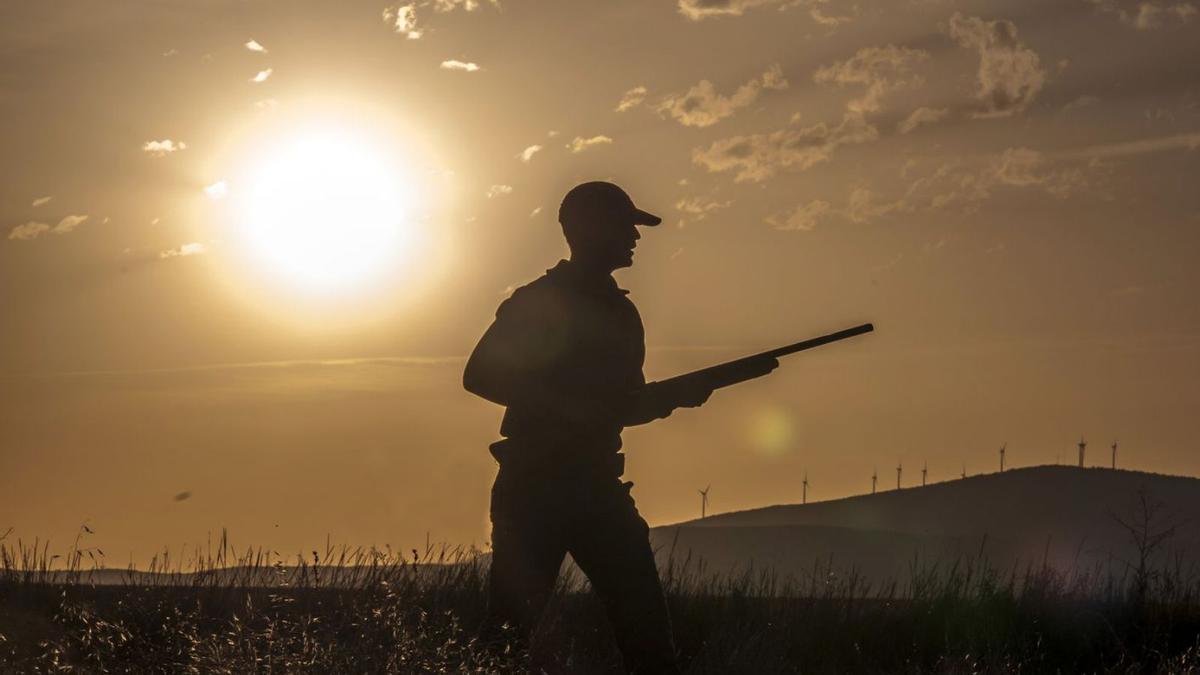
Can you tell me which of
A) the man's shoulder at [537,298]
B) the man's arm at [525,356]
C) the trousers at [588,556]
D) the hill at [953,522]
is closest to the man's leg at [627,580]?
the trousers at [588,556]

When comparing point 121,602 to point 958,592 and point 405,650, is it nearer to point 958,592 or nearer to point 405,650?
point 405,650

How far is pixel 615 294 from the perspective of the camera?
26.8 ft

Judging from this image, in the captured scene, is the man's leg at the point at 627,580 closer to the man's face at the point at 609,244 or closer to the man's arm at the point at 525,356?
the man's arm at the point at 525,356

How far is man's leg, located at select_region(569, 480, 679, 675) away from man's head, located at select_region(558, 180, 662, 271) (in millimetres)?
1253

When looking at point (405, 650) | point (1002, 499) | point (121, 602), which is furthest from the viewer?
point (1002, 499)

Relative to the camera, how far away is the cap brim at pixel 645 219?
8141 millimetres

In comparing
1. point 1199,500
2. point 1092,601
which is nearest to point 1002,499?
point 1199,500

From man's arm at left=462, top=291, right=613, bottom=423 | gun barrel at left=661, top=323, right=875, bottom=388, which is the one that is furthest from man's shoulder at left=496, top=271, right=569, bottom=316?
gun barrel at left=661, top=323, right=875, bottom=388

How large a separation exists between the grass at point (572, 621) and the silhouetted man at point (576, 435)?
498 mm

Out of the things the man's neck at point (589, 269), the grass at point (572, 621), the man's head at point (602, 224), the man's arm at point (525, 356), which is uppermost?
A: the man's head at point (602, 224)

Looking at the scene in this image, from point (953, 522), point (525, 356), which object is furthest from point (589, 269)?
point (953, 522)

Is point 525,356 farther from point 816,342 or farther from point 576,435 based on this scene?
point 816,342

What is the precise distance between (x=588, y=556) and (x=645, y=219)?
1.86 meters

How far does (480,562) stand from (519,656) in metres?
3.85
